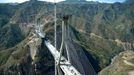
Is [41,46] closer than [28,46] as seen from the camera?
Yes

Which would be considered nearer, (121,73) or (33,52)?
(33,52)

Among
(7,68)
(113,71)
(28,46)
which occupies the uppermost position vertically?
(28,46)

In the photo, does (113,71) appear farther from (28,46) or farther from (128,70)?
(28,46)

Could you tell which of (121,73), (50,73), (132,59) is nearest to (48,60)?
(50,73)

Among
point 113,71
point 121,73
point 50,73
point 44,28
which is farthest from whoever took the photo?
point 44,28

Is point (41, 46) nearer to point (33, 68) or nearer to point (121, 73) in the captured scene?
point (33, 68)

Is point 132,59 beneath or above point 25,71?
beneath

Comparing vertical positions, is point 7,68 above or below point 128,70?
above

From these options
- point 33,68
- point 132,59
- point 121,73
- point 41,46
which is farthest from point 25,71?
point 132,59

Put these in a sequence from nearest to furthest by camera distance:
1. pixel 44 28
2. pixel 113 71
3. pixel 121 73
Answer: pixel 121 73, pixel 113 71, pixel 44 28
